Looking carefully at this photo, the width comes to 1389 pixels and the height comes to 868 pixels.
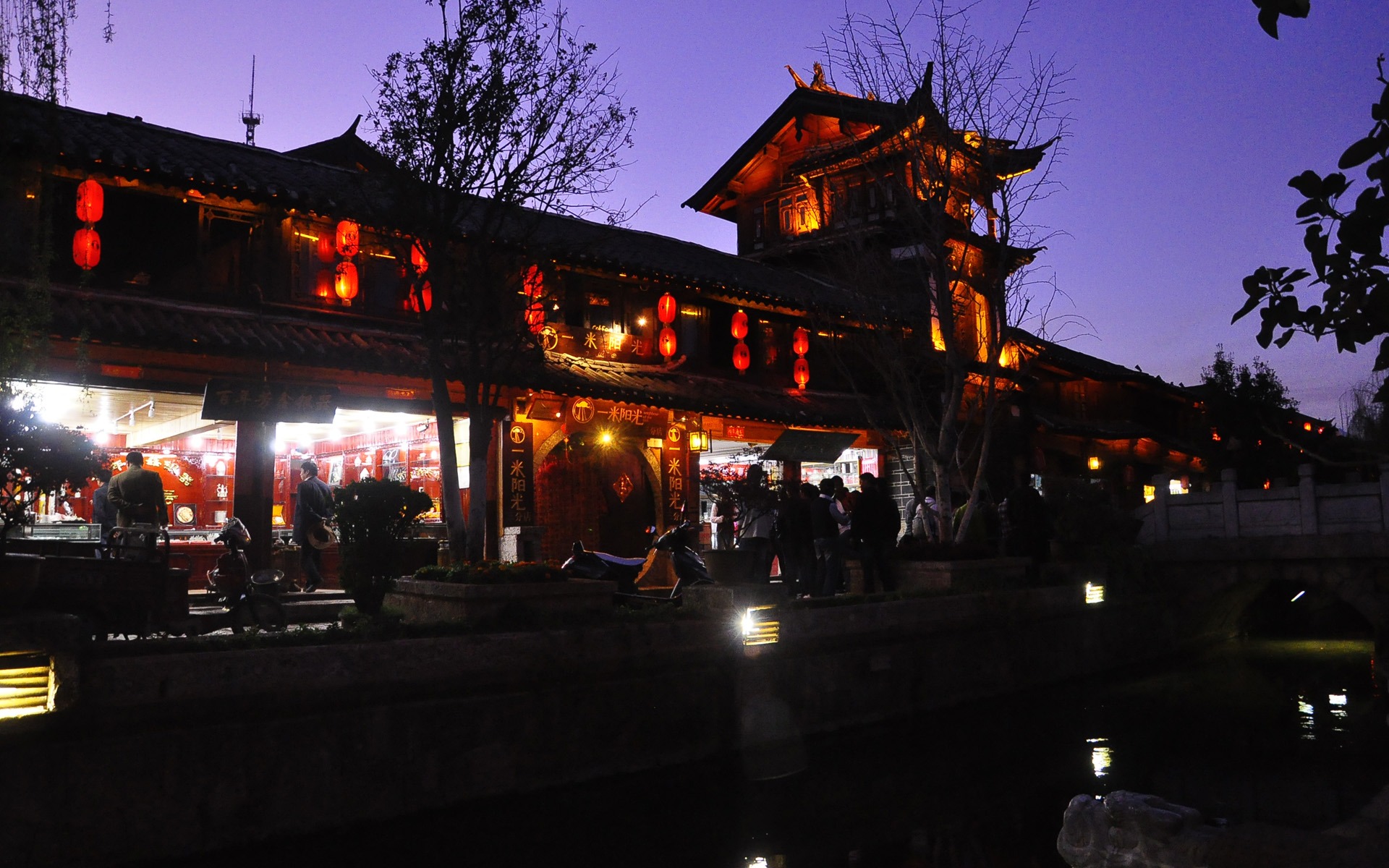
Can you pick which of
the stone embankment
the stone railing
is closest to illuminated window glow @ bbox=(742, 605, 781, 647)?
the stone embankment

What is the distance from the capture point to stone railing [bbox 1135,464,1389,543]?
15156 millimetres

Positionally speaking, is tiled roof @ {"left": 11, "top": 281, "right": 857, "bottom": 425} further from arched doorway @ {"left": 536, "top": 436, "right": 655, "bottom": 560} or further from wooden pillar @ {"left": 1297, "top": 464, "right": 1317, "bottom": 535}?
wooden pillar @ {"left": 1297, "top": 464, "right": 1317, "bottom": 535}

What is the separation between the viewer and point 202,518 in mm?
14641

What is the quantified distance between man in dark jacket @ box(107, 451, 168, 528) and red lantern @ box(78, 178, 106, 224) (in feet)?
12.0

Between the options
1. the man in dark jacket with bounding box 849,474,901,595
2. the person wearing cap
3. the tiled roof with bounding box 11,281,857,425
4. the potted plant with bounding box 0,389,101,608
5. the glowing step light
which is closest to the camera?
the glowing step light

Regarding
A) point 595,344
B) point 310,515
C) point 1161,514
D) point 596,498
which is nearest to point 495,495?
point 596,498

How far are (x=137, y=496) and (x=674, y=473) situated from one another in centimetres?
999

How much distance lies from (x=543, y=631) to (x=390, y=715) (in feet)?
4.57

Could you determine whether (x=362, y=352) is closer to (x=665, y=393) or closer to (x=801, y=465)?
(x=665, y=393)

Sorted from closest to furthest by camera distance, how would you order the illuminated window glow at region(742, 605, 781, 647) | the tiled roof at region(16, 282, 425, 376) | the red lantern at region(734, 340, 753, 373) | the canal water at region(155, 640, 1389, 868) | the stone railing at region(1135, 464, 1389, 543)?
the canal water at region(155, 640, 1389, 868)
the illuminated window glow at region(742, 605, 781, 647)
the tiled roof at region(16, 282, 425, 376)
the stone railing at region(1135, 464, 1389, 543)
the red lantern at region(734, 340, 753, 373)

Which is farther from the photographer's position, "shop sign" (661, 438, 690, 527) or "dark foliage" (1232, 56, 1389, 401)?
"shop sign" (661, 438, 690, 527)

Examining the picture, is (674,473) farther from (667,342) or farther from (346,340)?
(346,340)

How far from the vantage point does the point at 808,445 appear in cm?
2028

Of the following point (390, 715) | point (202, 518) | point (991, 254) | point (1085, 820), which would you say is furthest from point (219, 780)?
point (991, 254)
